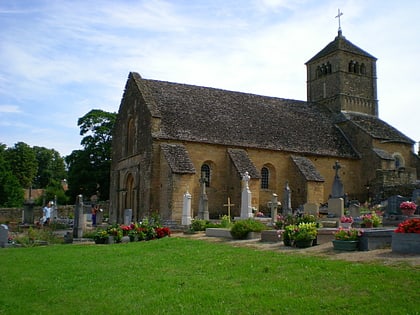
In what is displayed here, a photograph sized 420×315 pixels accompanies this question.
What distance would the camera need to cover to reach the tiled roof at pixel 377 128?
127 feet

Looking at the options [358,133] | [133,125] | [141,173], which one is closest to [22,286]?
[141,173]

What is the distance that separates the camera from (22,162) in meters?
69.3

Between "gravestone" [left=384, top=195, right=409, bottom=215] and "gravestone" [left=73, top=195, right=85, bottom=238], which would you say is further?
"gravestone" [left=73, top=195, right=85, bottom=238]

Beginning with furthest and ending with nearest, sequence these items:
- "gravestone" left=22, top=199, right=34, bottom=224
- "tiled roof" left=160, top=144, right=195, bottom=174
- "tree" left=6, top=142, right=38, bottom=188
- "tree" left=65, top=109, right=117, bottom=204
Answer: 1. "tree" left=6, top=142, right=38, bottom=188
2. "tree" left=65, top=109, right=117, bottom=204
3. "gravestone" left=22, top=199, right=34, bottom=224
4. "tiled roof" left=160, top=144, right=195, bottom=174

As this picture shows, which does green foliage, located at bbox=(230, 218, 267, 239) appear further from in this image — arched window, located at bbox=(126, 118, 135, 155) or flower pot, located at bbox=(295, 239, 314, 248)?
arched window, located at bbox=(126, 118, 135, 155)

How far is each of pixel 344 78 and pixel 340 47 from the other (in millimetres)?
2990

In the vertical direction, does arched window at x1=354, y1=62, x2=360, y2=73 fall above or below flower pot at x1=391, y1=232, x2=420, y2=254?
above

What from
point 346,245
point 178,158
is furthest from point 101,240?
point 346,245

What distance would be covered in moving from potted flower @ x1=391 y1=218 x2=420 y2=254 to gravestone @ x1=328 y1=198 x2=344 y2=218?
33.8ft

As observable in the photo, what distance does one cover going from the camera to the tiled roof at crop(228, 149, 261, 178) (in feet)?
101

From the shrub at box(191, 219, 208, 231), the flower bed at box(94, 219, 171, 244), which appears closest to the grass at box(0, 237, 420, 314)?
the flower bed at box(94, 219, 171, 244)

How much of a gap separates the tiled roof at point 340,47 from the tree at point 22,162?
46006 mm

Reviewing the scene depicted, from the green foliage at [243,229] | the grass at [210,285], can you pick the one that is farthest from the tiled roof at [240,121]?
the grass at [210,285]

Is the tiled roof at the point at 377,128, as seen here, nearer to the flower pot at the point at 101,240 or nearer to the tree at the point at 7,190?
the flower pot at the point at 101,240
